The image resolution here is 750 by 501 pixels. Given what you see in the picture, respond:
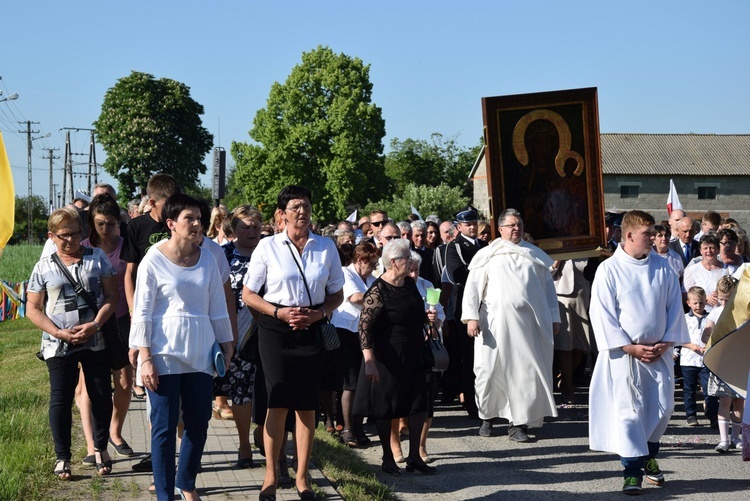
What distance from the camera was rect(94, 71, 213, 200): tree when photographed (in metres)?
76.9

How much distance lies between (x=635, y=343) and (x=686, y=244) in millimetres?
6477

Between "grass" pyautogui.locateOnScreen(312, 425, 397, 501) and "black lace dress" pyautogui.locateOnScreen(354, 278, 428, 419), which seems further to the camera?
"black lace dress" pyautogui.locateOnScreen(354, 278, 428, 419)

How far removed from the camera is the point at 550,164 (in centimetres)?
1143

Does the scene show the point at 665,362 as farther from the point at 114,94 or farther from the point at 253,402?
the point at 114,94

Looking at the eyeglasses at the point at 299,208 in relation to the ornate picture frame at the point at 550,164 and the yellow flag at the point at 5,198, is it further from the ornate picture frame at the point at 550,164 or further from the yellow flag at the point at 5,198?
the ornate picture frame at the point at 550,164

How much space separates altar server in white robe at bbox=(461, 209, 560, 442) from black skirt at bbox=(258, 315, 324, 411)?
11.4 ft

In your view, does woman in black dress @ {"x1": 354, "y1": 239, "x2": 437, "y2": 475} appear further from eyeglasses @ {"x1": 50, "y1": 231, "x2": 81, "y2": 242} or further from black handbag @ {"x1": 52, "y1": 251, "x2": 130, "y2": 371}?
eyeglasses @ {"x1": 50, "y1": 231, "x2": 81, "y2": 242}

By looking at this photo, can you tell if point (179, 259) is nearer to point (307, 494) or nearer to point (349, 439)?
point (307, 494)

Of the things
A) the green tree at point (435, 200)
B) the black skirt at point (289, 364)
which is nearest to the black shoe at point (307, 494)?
the black skirt at point (289, 364)

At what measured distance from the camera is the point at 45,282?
7.68 m

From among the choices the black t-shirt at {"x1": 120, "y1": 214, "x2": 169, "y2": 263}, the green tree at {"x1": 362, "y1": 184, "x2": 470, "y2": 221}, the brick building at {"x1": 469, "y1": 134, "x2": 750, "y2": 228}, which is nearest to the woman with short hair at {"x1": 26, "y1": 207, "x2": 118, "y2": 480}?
the black t-shirt at {"x1": 120, "y1": 214, "x2": 169, "y2": 263}

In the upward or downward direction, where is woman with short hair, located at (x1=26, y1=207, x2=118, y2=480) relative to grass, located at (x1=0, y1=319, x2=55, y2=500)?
upward

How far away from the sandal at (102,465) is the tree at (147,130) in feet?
225

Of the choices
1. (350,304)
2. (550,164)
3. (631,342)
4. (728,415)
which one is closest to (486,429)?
(350,304)
